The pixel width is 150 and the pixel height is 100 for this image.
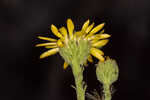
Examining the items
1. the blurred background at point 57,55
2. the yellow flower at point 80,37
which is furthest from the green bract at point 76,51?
the blurred background at point 57,55

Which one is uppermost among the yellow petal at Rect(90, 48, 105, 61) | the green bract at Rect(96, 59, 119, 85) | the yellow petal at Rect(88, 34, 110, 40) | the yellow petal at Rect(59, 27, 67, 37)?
the yellow petal at Rect(59, 27, 67, 37)

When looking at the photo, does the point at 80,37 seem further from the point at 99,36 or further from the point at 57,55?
the point at 57,55

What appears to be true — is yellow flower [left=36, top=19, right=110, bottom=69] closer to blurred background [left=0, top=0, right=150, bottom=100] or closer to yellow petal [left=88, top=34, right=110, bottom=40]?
yellow petal [left=88, top=34, right=110, bottom=40]

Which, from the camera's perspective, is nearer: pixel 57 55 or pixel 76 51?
pixel 76 51

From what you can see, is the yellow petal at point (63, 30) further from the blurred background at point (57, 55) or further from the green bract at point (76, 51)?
the blurred background at point (57, 55)

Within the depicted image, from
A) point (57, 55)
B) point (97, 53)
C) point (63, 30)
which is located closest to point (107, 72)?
point (97, 53)

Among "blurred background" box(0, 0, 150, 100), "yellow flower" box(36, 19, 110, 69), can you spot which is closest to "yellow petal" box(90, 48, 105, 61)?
"yellow flower" box(36, 19, 110, 69)

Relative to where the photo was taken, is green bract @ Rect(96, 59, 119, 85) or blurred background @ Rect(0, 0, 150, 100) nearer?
green bract @ Rect(96, 59, 119, 85)
